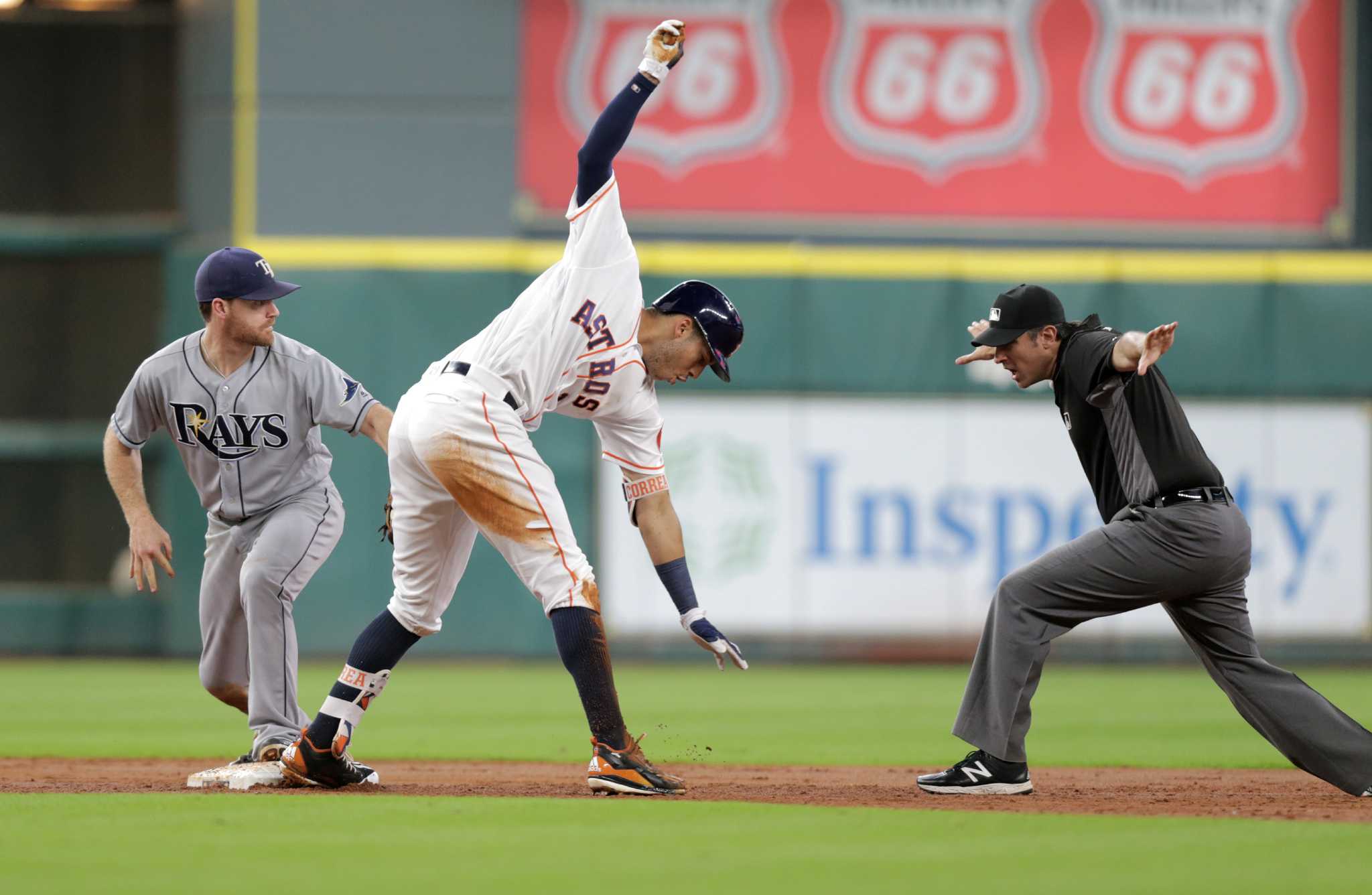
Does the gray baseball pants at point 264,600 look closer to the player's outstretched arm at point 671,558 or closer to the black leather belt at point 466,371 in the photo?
the black leather belt at point 466,371

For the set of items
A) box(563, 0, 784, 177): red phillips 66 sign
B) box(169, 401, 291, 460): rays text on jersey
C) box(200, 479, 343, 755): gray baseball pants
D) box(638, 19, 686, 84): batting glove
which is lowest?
box(200, 479, 343, 755): gray baseball pants

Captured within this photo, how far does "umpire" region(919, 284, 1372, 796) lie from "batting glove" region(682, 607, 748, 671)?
31.5 inches

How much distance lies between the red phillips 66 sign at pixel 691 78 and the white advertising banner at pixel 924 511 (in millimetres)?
2583

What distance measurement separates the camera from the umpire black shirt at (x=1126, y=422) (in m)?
5.55

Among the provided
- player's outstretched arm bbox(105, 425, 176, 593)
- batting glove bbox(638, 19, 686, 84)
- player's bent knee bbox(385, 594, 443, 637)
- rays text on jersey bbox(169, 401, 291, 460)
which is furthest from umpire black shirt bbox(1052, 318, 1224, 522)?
player's outstretched arm bbox(105, 425, 176, 593)

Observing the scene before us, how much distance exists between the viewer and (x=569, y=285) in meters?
5.48

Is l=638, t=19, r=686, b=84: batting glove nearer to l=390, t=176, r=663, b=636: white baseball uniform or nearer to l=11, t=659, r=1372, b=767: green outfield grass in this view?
l=390, t=176, r=663, b=636: white baseball uniform

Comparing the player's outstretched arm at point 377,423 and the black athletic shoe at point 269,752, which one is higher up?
the player's outstretched arm at point 377,423

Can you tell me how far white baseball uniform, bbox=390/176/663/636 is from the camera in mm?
5395

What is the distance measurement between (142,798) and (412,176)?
34.2ft

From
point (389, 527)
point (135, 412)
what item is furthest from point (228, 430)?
point (389, 527)

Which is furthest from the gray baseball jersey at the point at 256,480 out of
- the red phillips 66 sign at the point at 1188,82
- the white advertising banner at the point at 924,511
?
the red phillips 66 sign at the point at 1188,82

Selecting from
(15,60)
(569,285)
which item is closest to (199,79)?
(15,60)

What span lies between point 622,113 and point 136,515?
2331 mm
